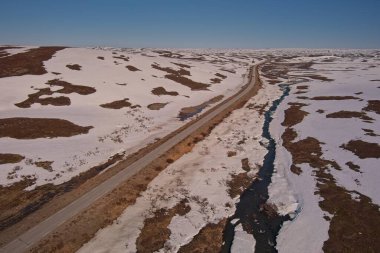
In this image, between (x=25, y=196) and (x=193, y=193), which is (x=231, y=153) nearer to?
(x=193, y=193)

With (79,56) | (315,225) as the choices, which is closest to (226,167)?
(315,225)

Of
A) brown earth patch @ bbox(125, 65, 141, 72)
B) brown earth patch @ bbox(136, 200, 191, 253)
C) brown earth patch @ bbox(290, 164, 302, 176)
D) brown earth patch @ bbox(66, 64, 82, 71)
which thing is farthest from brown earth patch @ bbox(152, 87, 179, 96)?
brown earth patch @ bbox(136, 200, 191, 253)

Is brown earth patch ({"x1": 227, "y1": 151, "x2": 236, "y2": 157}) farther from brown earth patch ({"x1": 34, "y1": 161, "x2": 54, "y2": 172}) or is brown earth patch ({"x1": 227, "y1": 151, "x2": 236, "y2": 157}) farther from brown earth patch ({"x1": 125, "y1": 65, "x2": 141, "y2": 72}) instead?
brown earth patch ({"x1": 125, "y1": 65, "x2": 141, "y2": 72})

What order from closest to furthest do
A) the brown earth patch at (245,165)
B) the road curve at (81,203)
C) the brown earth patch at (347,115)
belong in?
the road curve at (81,203) < the brown earth patch at (245,165) < the brown earth patch at (347,115)

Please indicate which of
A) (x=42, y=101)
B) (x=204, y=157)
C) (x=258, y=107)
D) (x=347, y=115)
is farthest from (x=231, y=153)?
(x=42, y=101)

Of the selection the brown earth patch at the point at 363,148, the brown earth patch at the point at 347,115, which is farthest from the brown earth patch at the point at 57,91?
the brown earth patch at the point at 363,148

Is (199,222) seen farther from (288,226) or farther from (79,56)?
(79,56)

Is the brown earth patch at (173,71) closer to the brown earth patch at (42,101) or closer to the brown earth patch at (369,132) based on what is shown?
the brown earth patch at (42,101)
